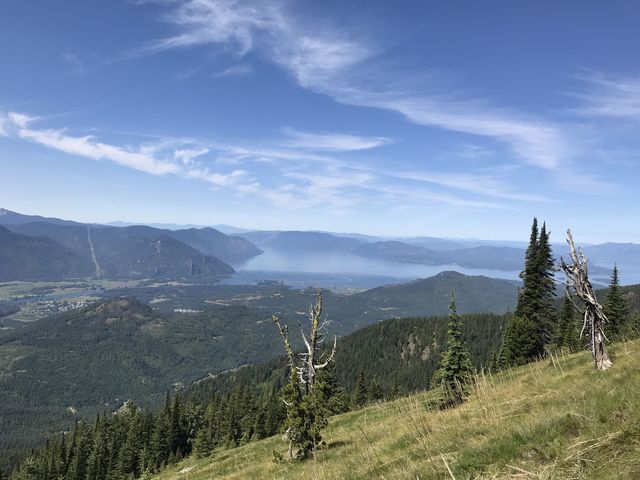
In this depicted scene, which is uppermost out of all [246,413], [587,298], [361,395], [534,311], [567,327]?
[587,298]

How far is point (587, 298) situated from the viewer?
16797 mm

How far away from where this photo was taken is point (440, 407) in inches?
876

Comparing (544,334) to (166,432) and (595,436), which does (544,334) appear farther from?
(166,432)

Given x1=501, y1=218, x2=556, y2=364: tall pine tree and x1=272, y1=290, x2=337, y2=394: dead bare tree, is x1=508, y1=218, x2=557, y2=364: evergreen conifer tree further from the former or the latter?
x1=272, y1=290, x2=337, y2=394: dead bare tree

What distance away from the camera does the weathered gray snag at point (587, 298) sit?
644 inches

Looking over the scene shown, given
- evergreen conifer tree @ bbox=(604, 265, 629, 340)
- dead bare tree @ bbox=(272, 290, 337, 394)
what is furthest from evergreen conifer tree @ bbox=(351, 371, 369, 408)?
dead bare tree @ bbox=(272, 290, 337, 394)

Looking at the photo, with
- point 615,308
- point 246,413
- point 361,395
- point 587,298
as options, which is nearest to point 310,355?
point 587,298

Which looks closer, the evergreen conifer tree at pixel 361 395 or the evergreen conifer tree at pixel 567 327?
the evergreen conifer tree at pixel 567 327

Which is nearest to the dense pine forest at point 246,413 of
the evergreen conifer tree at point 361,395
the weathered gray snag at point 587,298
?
the evergreen conifer tree at point 361,395

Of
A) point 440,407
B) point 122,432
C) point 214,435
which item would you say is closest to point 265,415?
point 214,435

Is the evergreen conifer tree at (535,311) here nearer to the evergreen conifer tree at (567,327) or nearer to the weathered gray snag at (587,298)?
the evergreen conifer tree at (567,327)

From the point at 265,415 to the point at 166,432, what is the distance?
26.1m

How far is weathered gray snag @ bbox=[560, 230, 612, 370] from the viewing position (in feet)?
53.7

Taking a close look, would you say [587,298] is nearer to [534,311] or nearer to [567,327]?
[534,311]
